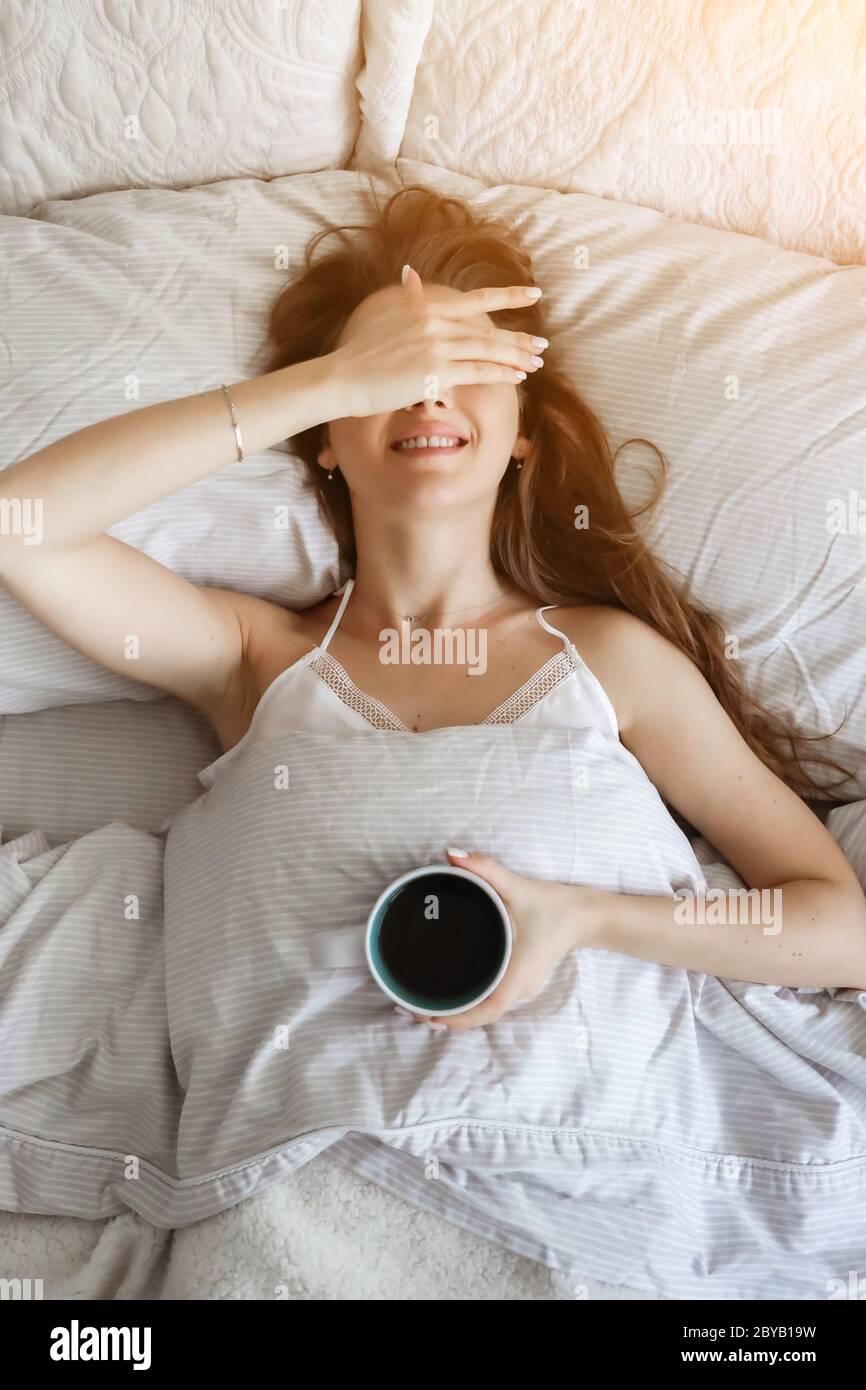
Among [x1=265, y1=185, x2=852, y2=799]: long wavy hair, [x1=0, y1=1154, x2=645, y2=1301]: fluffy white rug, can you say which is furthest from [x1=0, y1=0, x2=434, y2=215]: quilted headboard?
[x1=0, y1=1154, x2=645, y2=1301]: fluffy white rug

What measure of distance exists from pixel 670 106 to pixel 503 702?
759mm

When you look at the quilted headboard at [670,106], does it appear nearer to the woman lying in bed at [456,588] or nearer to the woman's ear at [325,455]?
the woman lying in bed at [456,588]

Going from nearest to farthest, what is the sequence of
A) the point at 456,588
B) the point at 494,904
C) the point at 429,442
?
the point at 494,904, the point at 429,442, the point at 456,588

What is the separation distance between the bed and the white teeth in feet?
0.61

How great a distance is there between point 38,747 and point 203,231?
64 cm

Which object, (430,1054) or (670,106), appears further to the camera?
(670,106)

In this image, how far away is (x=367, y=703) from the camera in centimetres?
129

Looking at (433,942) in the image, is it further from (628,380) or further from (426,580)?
(628,380)

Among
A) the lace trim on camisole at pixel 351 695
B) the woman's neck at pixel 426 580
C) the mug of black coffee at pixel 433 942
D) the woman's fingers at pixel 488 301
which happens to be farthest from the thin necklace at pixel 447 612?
the mug of black coffee at pixel 433 942

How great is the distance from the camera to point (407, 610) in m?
1.39

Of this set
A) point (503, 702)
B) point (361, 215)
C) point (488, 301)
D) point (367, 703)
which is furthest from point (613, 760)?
point (361, 215)

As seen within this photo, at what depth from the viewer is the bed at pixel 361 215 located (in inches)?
53.2

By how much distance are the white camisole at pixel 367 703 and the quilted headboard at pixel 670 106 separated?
24.4 inches

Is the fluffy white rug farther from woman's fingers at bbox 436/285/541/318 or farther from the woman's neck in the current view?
woman's fingers at bbox 436/285/541/318
